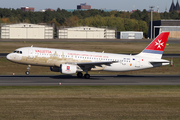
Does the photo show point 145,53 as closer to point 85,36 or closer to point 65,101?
point 65,101

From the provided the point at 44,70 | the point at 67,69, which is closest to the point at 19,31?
the point at 44,70

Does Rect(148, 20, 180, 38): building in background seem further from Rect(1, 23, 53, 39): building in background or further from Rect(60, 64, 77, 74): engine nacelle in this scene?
Rect(60, 64, 77, 74): engine nacelle

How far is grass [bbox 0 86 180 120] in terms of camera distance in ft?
66.4

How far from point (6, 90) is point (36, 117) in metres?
11.4

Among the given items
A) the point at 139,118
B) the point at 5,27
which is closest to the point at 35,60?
the point at 139,118

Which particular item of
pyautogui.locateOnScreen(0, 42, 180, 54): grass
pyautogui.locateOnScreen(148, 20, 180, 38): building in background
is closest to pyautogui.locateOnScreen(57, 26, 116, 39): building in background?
pyautogui.locateOnScreen(148, 20, 180, 38): building in background

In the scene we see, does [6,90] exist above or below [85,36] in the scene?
below

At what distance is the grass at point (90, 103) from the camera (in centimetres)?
2023

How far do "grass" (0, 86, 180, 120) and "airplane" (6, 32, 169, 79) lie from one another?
859 centimetres

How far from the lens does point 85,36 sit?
17162 centimetres

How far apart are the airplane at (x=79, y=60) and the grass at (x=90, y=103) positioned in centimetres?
859

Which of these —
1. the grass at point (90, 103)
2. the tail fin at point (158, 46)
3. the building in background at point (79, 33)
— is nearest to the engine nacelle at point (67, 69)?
the grass at point (90, 103)

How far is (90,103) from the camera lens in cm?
2417

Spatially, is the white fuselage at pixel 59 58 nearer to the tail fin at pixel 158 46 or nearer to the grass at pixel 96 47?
the tail fin at pixel 158 46
